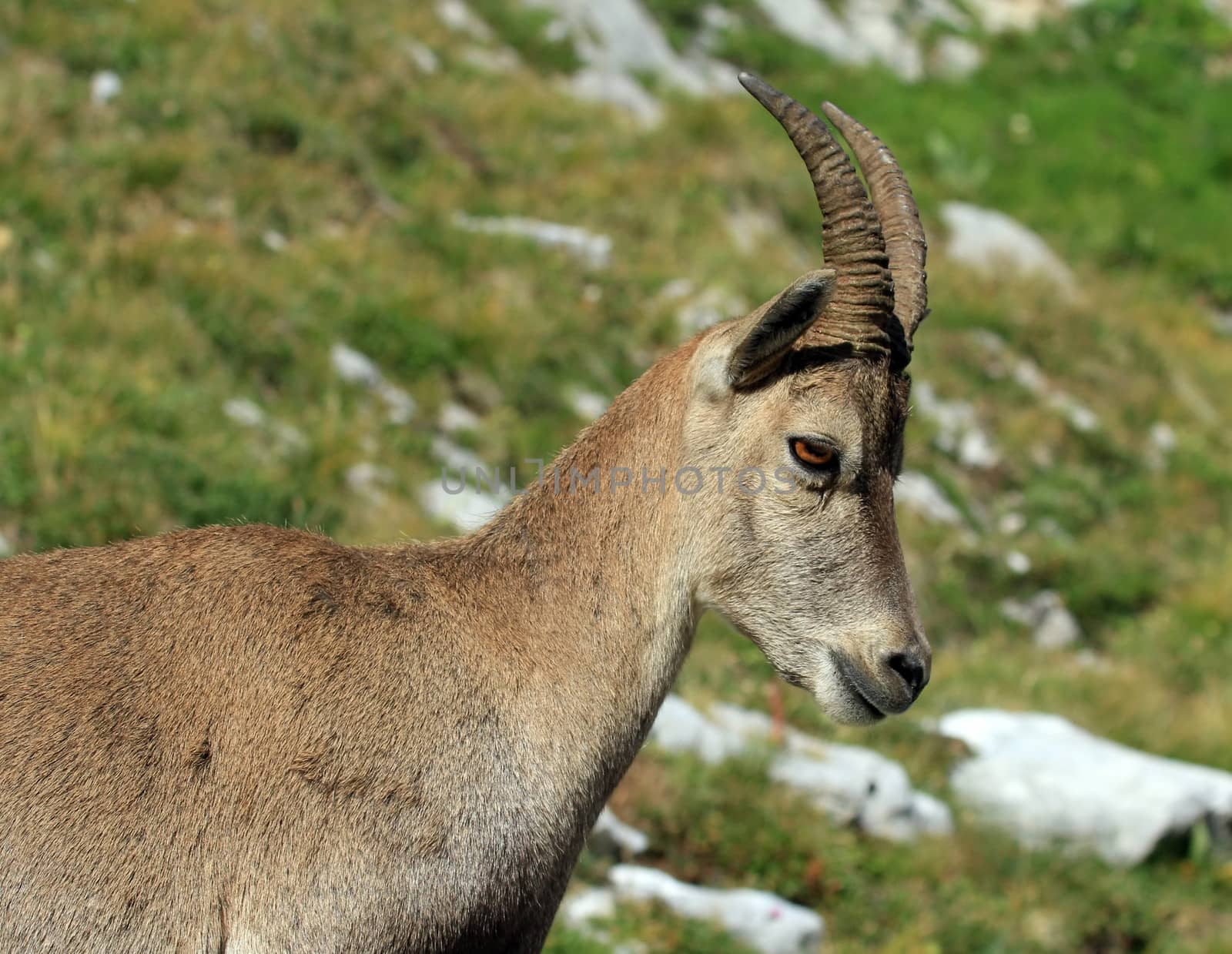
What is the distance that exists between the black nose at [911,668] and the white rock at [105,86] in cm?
975

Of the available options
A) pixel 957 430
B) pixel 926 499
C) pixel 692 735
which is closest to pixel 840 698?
pixel 692 735

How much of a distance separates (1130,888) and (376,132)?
10.1 m

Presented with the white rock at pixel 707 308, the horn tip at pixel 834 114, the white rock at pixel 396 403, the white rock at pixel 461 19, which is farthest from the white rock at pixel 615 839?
the white rock at pixel 461 19

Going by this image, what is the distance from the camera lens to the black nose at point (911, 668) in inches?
177

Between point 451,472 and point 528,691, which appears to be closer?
point 528,691

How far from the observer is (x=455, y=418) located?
10.6 metres

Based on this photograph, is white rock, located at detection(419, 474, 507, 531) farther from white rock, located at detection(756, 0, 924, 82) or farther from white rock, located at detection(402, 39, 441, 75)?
white rock, located at detection(756, 0, 924, 82)

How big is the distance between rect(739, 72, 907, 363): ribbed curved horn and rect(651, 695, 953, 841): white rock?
3942 mm

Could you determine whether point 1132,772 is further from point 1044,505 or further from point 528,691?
point 528,691

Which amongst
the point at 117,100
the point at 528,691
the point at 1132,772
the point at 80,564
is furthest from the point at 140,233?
the point at 1132,772

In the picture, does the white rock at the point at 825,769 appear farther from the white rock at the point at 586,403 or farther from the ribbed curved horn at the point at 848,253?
the ribbed curved horn at the point at 848,253

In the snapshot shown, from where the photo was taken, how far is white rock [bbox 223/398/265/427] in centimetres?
902

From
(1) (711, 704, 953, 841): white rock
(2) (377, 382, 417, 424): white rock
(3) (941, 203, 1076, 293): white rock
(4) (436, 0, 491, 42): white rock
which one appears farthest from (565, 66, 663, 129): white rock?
(1) (711, 704, 953, 841): white rock

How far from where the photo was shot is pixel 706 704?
8664mm
